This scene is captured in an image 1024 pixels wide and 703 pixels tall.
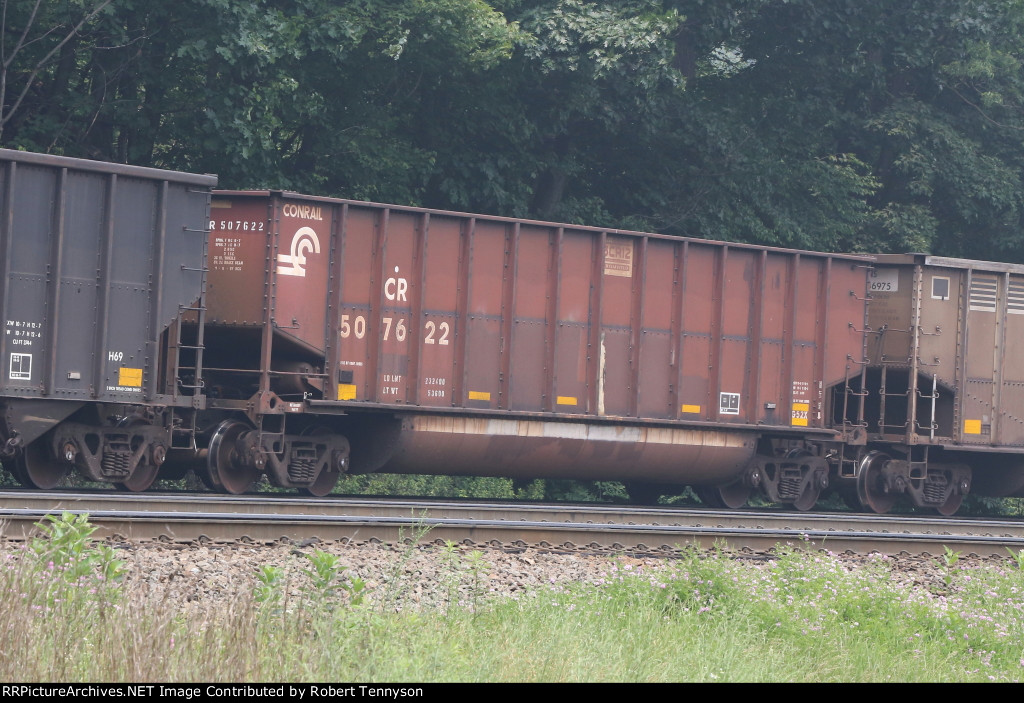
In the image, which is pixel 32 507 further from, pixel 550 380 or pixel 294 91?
pixel 294 91

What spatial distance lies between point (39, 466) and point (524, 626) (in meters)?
7.79

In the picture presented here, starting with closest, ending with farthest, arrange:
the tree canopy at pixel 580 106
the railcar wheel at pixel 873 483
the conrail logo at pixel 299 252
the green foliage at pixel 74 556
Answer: the green foliage at pixel 74 556 < the conrail logo at pixel 299 252 < the railcar wheel at pixel 873 483 < the tree canopy at pixel 580 106

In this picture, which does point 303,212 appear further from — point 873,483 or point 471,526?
point 873,483

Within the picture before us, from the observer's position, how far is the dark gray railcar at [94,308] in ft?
43.3

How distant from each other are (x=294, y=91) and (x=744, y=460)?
9742mm

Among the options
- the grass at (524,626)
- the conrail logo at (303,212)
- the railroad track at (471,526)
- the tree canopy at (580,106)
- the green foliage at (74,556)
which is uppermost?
the tree canopy at (580,106)

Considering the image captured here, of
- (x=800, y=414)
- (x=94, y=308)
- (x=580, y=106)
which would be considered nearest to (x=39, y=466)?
(x=94, y=308)

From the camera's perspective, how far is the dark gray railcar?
13203 millimetres

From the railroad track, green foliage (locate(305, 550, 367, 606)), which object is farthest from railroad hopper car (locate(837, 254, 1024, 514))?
green foliage (locate(305, 550, 367, 606))

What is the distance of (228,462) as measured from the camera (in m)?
15.1

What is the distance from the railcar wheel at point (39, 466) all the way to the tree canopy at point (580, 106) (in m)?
7.60

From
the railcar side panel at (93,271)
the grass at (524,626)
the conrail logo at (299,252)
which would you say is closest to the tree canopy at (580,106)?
the conrail logo at (299,252)

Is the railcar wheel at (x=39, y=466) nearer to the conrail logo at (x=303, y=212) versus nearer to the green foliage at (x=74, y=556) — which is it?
the conrail logo at (x=303, y=212)

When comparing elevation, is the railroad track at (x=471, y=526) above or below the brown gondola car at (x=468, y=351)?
below
